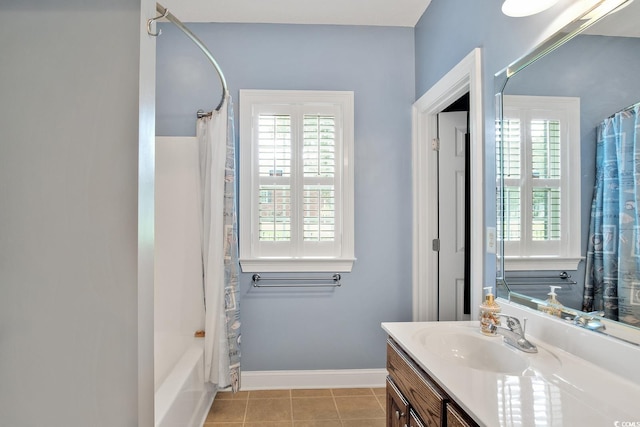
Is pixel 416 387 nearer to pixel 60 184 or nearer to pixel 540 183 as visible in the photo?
pixel 540 183

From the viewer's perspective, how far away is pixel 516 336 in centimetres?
114

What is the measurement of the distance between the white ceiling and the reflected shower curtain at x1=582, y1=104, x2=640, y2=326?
5.69 ft

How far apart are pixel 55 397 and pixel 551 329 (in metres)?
1.48

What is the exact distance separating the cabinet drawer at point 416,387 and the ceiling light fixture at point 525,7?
4.49 feet

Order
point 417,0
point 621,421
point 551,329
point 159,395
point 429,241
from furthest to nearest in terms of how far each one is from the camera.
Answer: point 429,241, point 417,0, point 159,395, point 551,329, point 621,421

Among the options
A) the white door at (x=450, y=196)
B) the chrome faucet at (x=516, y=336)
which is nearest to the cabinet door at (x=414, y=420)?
the chrome faucet at (x=516, y=336)

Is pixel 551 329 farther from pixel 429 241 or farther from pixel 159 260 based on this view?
pixel 159 260

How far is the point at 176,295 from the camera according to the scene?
7.17ft

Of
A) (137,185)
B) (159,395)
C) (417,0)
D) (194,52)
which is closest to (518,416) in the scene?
(137,185)

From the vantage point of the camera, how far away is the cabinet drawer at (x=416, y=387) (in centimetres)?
97

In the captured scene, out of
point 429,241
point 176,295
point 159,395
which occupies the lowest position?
point 159,395

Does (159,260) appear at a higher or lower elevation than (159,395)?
higher

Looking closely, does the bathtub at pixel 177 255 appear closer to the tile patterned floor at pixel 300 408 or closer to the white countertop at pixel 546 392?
the tile patterned floor at pixel 300 408

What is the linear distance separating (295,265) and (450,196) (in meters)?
1.27
